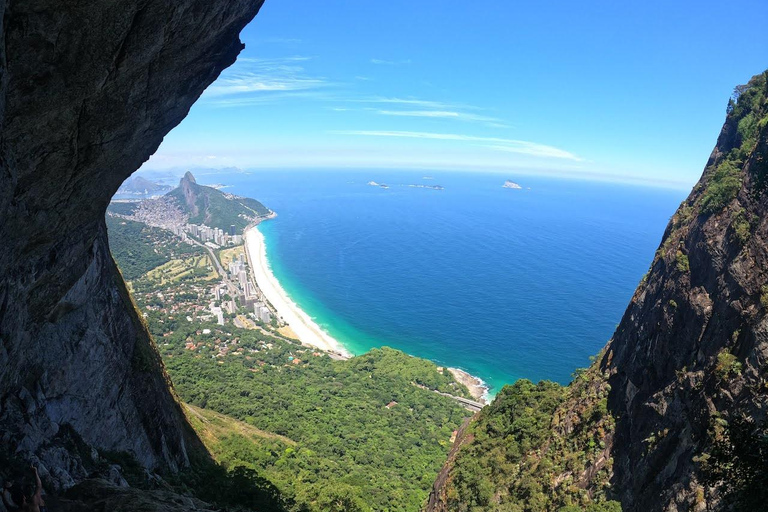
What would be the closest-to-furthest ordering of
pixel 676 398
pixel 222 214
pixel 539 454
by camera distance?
pixel 676 398, pixel 539 454, pixel 222 214

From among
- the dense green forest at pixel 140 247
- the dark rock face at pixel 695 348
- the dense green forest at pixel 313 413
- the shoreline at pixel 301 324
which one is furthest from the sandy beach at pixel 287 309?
the dark rock face at pixel 695 348

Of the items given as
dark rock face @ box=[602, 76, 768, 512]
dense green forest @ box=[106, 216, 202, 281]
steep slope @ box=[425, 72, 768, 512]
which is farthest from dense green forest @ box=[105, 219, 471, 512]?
dense green forest @ box=[106, 216, 202, 281]

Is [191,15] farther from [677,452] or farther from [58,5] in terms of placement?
[677,452]

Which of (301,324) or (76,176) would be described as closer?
(76,176)

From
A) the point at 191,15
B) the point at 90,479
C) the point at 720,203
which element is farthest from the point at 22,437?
the point at 720,203

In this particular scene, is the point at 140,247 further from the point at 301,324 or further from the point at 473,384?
the point at 473,384

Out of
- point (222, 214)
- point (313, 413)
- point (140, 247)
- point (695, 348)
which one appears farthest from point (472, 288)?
point (222, 214)

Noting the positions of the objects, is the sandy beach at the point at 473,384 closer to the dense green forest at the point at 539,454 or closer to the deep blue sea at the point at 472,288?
the deep blue sea at the point at 472,288
